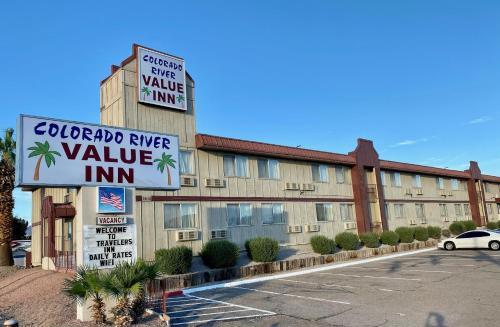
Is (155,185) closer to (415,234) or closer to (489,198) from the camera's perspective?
(415,234)

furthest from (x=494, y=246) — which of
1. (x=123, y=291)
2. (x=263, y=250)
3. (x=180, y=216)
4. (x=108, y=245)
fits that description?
(x=123, y=291)

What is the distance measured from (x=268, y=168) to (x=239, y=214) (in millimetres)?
3952

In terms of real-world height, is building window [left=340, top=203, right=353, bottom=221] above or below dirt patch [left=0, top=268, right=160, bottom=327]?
above

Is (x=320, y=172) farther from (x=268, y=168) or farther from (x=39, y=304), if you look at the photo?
(x=39, y=304)

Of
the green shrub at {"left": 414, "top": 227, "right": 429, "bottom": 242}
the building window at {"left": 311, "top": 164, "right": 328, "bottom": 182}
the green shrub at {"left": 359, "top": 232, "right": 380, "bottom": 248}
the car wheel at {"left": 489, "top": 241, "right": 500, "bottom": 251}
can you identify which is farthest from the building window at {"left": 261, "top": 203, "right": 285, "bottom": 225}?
the car wheel at {"left": 489, "top": 241, "right": 500, "bottom": 251}

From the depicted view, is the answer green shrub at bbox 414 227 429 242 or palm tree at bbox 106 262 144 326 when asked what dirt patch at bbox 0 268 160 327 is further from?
green shrub at bbox 414 227 429 242

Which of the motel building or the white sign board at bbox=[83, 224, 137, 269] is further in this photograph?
the motel building

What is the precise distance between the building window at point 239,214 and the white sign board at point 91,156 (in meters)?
9.97

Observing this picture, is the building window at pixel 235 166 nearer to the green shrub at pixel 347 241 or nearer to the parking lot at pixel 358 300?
the parking lot at pixel 358 300

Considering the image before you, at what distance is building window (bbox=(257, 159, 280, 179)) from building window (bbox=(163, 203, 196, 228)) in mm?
5748

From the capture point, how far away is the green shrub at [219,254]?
18891 millimetres

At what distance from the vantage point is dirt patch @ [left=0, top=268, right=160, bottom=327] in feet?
34.1

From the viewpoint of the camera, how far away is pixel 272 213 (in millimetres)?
25281

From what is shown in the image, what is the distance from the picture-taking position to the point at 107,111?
22.0 m
